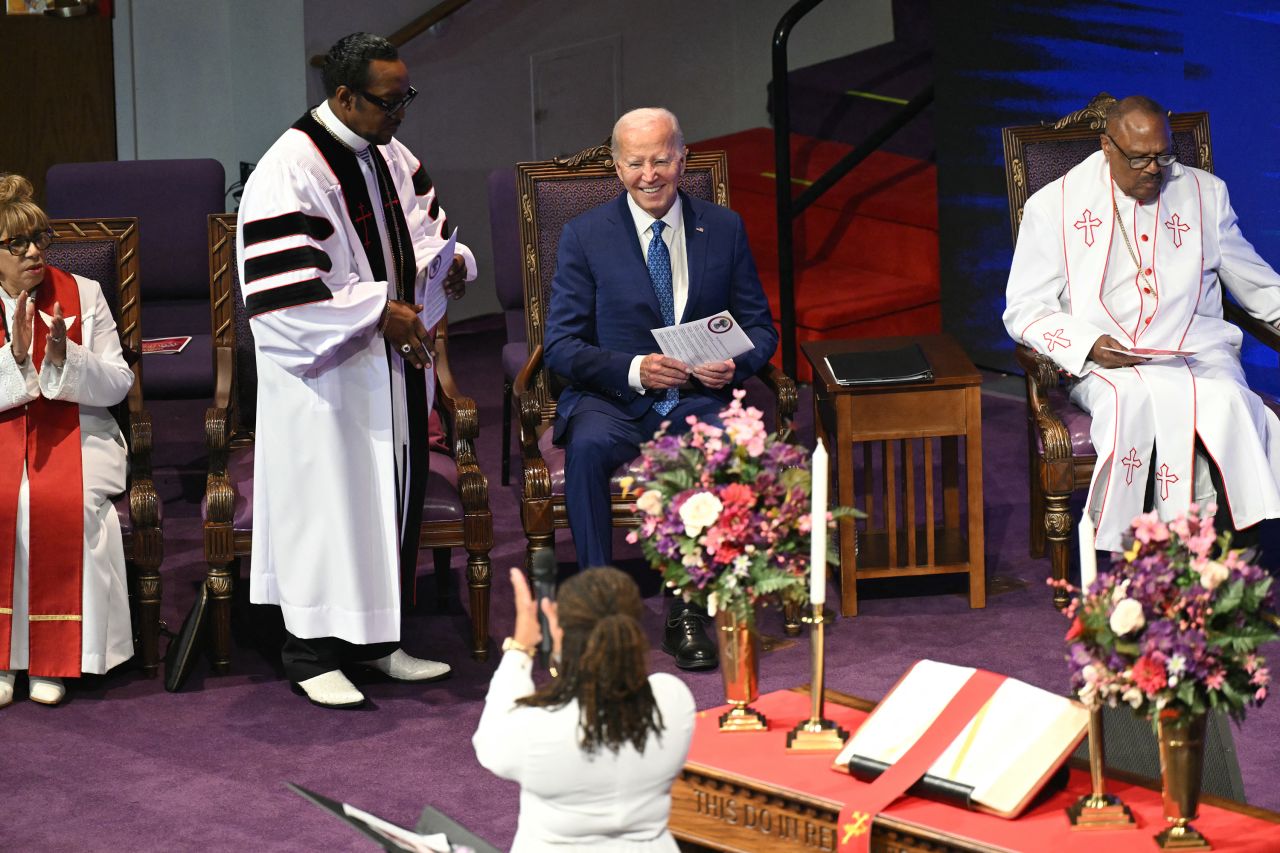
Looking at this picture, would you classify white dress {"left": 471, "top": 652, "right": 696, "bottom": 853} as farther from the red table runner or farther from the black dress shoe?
the black dress shoe

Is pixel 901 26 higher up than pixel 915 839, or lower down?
higher up

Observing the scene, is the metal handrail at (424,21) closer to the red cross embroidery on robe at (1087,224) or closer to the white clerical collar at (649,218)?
the white clerical collar at (649,218)

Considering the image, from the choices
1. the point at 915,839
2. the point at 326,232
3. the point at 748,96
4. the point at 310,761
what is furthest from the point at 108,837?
the point at 748,96

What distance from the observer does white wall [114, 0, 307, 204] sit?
29.6 feet

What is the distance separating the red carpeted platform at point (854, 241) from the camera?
8.13 m

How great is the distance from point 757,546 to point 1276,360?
3.91m

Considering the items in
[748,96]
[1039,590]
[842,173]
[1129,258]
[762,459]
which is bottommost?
[1039,590]

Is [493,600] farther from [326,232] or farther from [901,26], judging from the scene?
[901,26]

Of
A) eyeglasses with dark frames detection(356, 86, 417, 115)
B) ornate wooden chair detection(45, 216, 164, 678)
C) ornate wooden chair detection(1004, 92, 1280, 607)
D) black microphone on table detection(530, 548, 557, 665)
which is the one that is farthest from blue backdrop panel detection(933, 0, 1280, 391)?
black microphone on table detection(530, 548, 557, 665)

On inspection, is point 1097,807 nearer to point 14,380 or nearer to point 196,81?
point 14,380

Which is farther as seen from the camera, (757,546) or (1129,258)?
(1129,258)

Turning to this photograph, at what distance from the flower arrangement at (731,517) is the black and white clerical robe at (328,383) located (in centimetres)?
135

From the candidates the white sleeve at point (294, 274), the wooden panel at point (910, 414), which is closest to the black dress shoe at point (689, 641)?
the wooden panel at point (910, 414)

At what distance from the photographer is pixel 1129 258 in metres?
5.54
